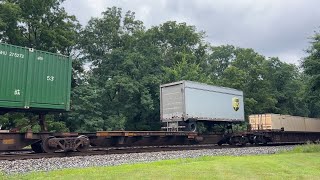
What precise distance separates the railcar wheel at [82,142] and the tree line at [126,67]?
13.2m

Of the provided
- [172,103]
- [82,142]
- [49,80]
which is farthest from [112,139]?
[172,103]

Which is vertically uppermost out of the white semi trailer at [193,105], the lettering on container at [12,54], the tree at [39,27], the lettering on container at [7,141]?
the tree at [39,27]

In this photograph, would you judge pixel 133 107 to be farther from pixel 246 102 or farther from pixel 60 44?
pixel 246 102

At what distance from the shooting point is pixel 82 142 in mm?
15977

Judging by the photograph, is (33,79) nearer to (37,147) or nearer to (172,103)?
(37,147)

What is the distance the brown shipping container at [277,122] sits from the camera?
31.3m

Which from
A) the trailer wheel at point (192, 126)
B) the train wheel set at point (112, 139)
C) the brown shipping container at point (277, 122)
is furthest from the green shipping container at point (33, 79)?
the brown shipping container at point (277, 122)

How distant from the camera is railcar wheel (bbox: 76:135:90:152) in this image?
625 inches

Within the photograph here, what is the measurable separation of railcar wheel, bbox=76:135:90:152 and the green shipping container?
1703 mm

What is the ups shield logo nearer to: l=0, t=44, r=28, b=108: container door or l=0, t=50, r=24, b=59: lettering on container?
l=0, t=44, r=28, b=108: container door

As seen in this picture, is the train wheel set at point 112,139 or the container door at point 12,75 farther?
the train wheel set at point 112,139

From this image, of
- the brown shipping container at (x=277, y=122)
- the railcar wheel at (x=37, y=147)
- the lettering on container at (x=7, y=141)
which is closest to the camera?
the lettering on container at (x=7, y=141)

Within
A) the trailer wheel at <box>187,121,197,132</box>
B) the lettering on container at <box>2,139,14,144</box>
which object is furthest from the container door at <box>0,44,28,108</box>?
the trailer wheel at <box>187,121,197,132</box>

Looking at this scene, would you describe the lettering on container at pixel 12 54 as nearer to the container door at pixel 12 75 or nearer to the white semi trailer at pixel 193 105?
the container door at pixel 12 75
